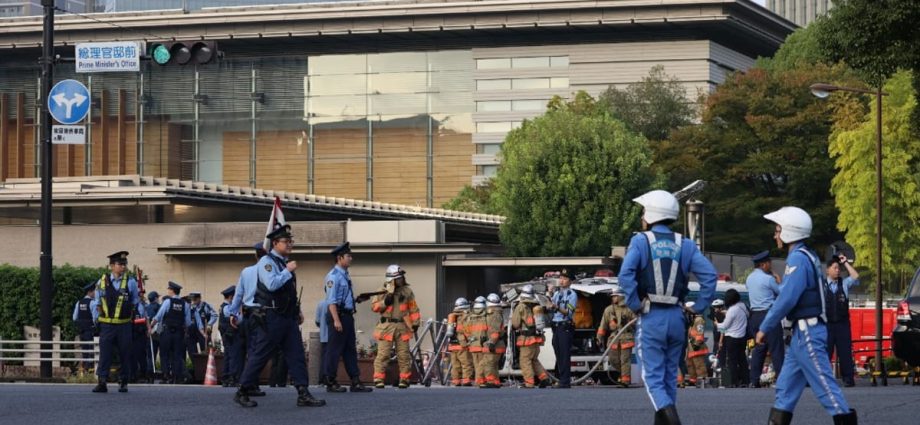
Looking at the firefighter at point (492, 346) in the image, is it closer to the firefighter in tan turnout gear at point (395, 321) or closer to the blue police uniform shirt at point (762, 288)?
the firefighter in tan turnout gear at point (395, 321)

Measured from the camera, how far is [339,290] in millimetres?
20250

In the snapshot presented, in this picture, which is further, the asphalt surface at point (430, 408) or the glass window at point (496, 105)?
the glass window at point (496, 105)

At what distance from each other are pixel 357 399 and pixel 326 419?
9.99 feet

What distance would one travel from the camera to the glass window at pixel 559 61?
87125mm

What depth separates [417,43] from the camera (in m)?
89.0

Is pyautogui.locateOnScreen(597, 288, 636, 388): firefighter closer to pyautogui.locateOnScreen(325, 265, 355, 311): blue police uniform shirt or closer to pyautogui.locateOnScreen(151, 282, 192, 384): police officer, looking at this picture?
pyautogui.locateOnScreen(151, 282, 192, 384): police officer

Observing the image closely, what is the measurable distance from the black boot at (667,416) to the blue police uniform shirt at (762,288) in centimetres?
1062

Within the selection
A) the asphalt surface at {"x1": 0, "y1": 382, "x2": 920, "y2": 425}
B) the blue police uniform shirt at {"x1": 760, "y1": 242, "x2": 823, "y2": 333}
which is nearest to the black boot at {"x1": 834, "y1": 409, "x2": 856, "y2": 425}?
the blue police uniform shirt at {"x1": 760, "y1": 242, "x2": 823, "y2": 333}

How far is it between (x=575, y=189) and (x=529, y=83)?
2909 cm

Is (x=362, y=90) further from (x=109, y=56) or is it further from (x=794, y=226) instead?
(x=794, y=226)

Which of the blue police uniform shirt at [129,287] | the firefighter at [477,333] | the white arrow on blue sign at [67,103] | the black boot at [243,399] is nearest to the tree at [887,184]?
the firefighter at [477,333]

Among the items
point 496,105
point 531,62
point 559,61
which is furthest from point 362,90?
point 559,61

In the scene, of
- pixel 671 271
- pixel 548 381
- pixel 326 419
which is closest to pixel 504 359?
pixel 548 381

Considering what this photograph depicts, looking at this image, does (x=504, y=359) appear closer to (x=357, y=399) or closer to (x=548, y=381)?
(x=548, y=381)
